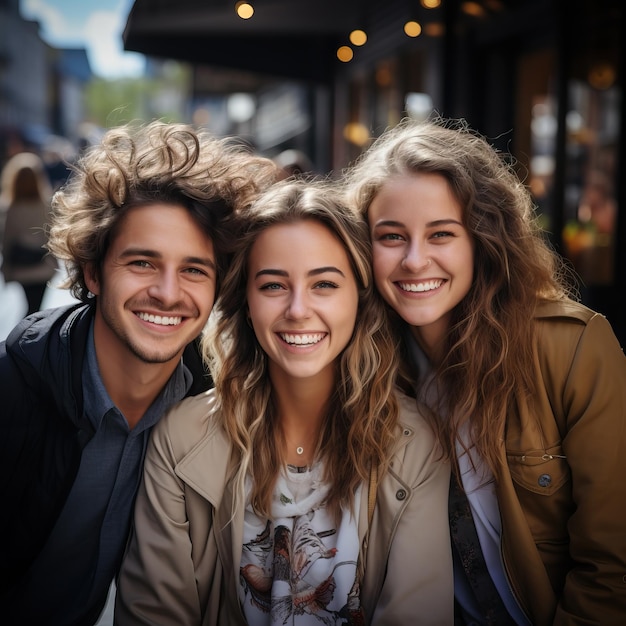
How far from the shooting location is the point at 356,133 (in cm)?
1150

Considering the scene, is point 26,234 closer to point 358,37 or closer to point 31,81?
point 358,37

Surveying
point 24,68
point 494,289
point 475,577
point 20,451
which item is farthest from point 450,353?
point 24,68

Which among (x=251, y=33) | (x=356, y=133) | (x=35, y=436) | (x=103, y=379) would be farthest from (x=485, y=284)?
(x=356, y=133)

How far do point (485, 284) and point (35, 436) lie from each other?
1.89 m

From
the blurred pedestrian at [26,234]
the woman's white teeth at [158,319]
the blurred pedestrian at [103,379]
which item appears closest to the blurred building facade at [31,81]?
the blurred pedestrian at [26,234]

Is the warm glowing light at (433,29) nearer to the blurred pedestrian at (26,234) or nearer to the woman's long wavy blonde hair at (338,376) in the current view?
the blurred pedestrian at (26,234)

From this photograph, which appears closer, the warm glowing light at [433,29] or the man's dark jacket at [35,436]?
the man's dark jacket at [35,436]

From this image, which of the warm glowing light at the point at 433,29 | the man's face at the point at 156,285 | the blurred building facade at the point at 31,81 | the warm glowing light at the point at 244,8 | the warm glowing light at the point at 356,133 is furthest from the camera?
the blurred building facade at the point at 31,81

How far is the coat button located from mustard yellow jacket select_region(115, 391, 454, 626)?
0.35m

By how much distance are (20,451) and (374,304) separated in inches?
60.2

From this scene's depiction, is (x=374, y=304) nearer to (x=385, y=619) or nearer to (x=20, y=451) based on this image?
(x=385, y=619)

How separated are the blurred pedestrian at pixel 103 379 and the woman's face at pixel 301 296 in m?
0.28

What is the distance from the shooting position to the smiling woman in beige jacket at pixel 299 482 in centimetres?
264

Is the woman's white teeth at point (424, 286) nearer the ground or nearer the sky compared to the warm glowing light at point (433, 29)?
nearer the ground
